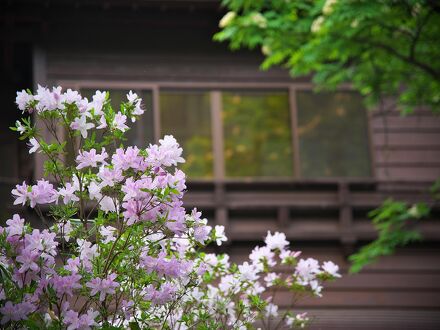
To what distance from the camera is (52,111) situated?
3582 millimetres

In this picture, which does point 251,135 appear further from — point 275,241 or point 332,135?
point 275,241

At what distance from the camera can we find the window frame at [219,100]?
11.9m

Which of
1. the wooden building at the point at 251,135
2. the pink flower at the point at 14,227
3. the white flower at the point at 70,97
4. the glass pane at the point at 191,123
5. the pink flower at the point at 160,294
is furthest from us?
the glass pane at the point at 191,123

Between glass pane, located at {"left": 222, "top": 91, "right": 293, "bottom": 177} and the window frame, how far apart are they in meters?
0.10

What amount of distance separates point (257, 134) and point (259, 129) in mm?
92

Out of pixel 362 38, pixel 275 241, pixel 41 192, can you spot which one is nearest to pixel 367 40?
pixel 362 38

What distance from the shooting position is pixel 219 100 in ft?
40.3

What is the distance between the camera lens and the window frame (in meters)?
11.9

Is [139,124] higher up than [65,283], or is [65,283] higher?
[139,124]

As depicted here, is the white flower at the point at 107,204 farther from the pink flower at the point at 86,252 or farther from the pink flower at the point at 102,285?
the pink flower at the point at 102,285

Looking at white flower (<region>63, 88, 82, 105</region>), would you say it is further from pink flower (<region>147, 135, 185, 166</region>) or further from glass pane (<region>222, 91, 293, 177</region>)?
glass pane (<region>222, 91, 293, 177</region>)

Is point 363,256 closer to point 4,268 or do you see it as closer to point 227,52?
point 227,52

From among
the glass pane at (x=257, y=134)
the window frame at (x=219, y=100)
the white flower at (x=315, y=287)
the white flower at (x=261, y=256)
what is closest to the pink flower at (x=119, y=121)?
the white flower at (x=261, y=256)

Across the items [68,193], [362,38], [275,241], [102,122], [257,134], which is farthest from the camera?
[257,134]
